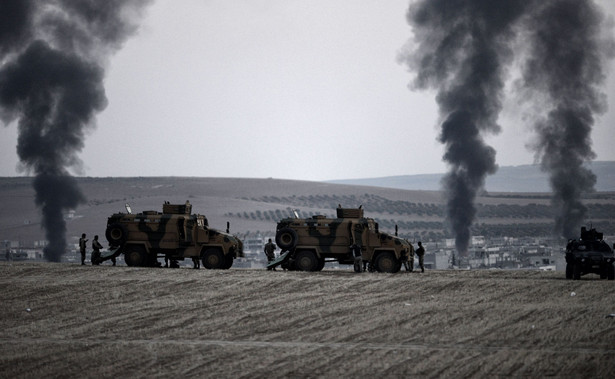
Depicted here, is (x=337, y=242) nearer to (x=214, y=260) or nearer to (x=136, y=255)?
(x=214, y=260)

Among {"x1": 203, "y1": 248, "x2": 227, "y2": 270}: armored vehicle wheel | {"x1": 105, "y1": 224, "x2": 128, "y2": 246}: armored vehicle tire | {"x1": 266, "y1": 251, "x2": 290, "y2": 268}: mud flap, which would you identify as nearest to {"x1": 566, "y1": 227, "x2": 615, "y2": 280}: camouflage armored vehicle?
{"x1": 266, "y1": 251, "x2": 290, "y2": 268}: mud flap

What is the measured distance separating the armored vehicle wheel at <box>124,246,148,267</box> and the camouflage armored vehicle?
57.3 feet

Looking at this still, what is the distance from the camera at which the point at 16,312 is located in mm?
28766

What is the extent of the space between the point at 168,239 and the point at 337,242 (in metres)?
7.25

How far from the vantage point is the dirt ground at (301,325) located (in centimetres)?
1991

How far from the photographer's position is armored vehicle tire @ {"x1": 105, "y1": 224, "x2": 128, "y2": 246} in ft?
136

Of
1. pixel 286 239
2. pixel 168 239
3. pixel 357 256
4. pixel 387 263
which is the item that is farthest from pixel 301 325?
pixel 168 239

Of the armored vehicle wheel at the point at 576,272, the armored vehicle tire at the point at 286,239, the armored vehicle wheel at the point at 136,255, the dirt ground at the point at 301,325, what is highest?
the armored vehicle tire at the point at 286,239

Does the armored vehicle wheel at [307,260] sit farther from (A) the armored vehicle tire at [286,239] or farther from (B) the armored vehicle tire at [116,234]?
(B) the armored vehicle tire at [116,234]

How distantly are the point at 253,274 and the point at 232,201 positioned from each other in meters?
114

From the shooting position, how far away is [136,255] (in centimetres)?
4184

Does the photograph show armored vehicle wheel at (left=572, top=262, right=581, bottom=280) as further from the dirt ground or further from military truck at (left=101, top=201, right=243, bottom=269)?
military truck at (left=101, top=201, right=243, bottom=269)

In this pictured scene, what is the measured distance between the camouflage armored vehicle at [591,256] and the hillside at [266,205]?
2704 inches

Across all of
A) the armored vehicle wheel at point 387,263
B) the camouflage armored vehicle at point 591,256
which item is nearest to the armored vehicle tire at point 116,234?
the armored vehicle wheel at point 387,263
